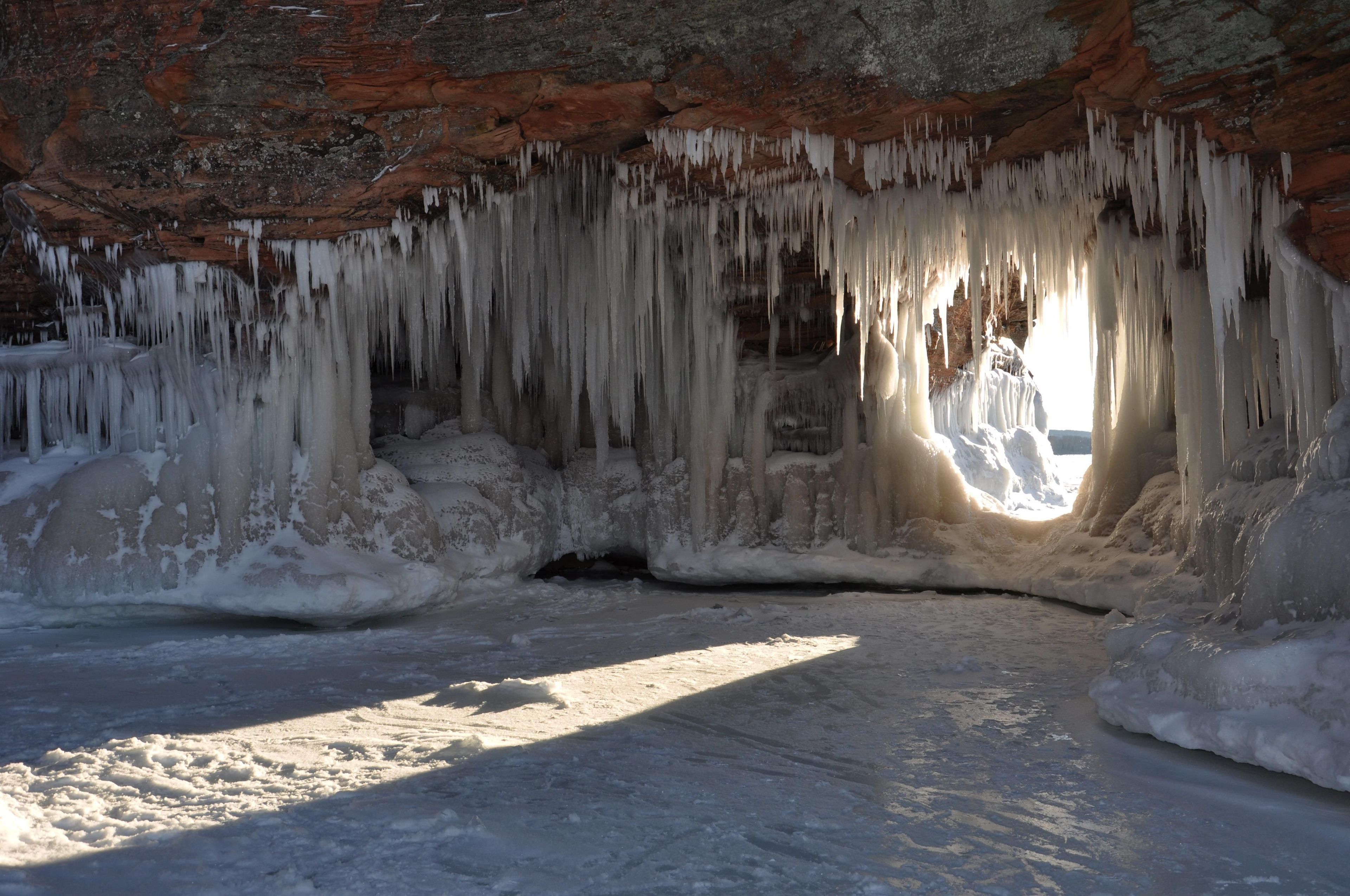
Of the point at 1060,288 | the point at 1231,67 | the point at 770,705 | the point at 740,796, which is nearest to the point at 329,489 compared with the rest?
the point at 770,705

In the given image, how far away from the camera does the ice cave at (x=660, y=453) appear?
11.9ft

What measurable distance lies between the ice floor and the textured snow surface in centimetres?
11

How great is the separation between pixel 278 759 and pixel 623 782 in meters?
1.69

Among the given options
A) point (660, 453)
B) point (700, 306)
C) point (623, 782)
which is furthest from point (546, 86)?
point (660, 453)

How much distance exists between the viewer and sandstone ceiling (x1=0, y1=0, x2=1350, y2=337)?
221 inches

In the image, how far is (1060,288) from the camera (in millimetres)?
8898

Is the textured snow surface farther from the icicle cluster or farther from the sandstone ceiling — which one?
the sandstone ceiling

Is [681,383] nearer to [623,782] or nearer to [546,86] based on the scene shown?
[546,86]

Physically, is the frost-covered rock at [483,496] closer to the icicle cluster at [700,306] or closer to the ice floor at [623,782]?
the icicle cluster at [700,306]

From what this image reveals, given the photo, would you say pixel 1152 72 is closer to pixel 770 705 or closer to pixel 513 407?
pixel 770 705

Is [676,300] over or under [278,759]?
over

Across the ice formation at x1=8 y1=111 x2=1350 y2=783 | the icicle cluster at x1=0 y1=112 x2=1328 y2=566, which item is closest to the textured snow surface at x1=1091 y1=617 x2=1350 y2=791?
the ice formation at x1=8 y1=111 x2=1350 y2=783

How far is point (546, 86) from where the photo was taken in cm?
709

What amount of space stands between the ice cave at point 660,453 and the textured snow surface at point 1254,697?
1.1 inches
